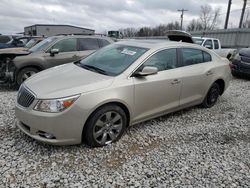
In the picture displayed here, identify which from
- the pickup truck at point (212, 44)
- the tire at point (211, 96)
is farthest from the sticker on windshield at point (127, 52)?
the pickup truck at point (212, 44)

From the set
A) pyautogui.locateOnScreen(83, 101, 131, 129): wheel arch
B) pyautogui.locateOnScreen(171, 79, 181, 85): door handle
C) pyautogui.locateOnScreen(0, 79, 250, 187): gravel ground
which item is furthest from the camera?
pyautogui.locateOnScreen(171, 79, 181, 85): door handle

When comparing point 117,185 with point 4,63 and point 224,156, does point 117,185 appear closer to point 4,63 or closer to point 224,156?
point 224,156

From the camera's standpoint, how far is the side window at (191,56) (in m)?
4.24

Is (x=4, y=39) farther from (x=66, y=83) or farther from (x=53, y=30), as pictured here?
(x=53, y=30)

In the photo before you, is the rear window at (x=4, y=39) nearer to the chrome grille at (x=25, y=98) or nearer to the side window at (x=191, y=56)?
the chrome grille at (x=25, y=98)

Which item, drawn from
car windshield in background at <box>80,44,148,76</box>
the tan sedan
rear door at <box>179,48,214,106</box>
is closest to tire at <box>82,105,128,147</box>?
the tan sedan

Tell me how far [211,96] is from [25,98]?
3988mm

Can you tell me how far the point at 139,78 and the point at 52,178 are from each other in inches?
73.9

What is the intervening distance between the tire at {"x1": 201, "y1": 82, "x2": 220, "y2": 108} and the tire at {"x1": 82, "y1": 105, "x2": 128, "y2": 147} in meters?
2.46

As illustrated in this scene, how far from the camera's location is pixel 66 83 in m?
3.08

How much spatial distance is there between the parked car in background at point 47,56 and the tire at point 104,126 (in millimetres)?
3797

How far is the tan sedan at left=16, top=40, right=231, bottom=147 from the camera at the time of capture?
2.82 meters

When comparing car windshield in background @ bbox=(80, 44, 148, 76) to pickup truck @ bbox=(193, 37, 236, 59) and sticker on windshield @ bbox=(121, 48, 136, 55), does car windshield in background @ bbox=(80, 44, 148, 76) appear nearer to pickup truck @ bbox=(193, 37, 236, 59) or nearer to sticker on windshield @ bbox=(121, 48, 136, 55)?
sticker on windshield @ bbox=(121, 48, 136, 55)

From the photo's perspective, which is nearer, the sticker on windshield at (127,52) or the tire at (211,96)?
the sticker on windshield at (127,52)
